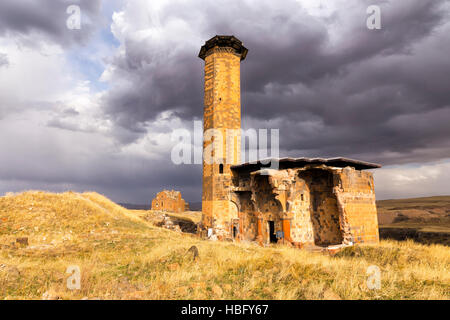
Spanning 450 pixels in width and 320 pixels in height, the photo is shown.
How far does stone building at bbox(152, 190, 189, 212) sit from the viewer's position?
46.7 meters

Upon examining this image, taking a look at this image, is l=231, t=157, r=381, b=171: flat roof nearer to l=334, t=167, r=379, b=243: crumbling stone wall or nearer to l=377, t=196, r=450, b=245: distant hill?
l=334, t=167, r=379, b=243: crumbling stone wall

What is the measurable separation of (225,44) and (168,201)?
1250 inches

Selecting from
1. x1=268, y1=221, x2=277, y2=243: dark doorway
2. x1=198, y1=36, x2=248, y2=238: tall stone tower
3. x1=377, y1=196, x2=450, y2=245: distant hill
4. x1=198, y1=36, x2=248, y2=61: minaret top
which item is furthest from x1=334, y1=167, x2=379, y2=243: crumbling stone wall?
x1=198, y1=36, x2=248, y2=61: minaret top

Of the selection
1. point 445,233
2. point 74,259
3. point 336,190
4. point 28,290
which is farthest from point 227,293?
point 445,233

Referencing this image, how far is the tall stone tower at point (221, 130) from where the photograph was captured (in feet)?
69.3

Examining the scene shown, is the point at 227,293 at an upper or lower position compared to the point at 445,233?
upper

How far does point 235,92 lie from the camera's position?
23.2 m

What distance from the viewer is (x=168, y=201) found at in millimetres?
47031

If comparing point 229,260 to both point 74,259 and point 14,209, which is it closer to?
point 74,259

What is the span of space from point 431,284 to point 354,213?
10389mm

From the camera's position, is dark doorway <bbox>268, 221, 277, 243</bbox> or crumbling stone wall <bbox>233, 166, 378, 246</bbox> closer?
crumbling stone wall <bbox>233, 166, 378, 246</bbox>

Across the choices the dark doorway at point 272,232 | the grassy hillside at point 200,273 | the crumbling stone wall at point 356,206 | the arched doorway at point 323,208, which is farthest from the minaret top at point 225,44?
the grassy hillside at point 200,273

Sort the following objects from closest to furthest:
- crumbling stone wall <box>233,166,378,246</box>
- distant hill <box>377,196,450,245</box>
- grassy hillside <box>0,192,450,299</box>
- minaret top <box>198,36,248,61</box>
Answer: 1. grassy hillside <box>0,192,450,299</box>
2. crumbling stone wall <box>233,166,378,246</box>
3. minaret top <box>198,36,248,61</box>
4. distant hill <box>377,196,450,245</box>

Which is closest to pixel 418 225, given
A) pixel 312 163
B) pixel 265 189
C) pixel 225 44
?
pixel 312 163
